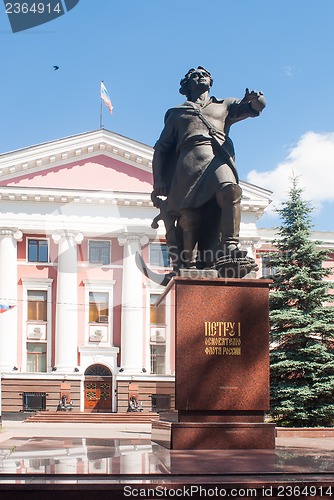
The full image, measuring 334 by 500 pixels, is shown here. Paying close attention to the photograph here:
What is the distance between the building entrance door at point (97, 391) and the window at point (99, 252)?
500 centimetres

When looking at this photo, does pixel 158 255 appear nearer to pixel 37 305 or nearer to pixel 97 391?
pixel 37 305

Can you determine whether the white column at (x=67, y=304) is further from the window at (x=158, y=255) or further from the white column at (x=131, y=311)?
the window at (x=158, y=255)

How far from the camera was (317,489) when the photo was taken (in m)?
3.95

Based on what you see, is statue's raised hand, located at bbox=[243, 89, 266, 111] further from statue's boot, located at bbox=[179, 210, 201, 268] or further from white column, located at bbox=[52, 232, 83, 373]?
white column, located at bbox=[52, 232, 83, 373]

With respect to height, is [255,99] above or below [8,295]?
above

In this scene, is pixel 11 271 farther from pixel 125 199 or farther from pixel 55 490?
pixel 55 490

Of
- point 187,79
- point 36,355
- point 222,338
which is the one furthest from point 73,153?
point 222,338

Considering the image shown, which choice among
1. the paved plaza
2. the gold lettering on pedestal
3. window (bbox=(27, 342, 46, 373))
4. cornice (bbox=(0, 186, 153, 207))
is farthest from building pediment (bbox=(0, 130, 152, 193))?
the paved plaza

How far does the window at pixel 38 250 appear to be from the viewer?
33.9 m

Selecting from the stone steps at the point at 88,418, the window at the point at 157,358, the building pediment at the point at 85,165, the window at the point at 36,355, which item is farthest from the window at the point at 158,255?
the stone steps at the point at 88,418

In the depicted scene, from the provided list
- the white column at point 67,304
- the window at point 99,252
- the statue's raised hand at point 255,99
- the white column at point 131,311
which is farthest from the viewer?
the window at point 99,252

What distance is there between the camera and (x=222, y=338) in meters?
5.53

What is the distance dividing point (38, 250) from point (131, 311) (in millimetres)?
5485

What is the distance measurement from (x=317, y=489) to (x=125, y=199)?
2988 centimetres
